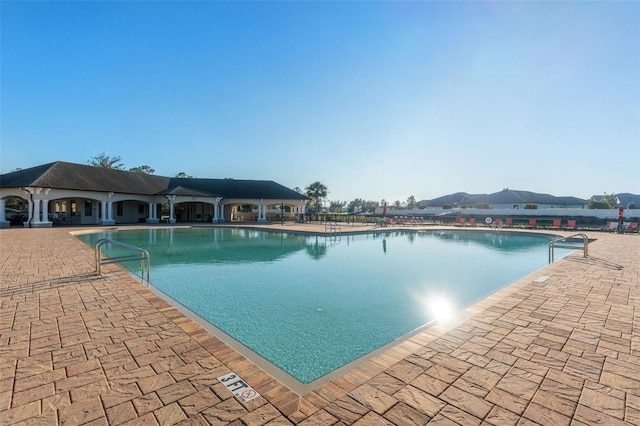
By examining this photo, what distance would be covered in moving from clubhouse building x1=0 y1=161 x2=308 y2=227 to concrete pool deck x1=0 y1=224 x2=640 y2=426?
19.9m

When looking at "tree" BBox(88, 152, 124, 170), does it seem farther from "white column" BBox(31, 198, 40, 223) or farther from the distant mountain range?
the distant mountain range

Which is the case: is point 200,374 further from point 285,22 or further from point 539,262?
point 285,22

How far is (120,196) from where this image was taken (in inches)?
905

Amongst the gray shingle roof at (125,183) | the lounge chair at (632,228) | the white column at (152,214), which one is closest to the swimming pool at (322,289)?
the lounge chair at (632,228)

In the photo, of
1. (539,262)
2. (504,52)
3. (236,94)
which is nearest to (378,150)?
(236,94)

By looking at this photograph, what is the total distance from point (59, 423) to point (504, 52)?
41.7ft

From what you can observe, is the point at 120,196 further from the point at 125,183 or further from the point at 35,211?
the point at 35,211

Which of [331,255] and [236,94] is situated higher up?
[236,94]

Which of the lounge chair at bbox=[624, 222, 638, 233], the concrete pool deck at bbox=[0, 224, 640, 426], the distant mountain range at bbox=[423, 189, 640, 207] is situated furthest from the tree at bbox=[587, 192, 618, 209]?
the concrete pool deck at bbox=[0, 224, 640, 426]

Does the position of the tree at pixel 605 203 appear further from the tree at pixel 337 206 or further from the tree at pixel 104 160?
the tree at pixel 104 160

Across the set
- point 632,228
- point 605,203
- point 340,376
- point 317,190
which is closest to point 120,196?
Answer: point 340,376

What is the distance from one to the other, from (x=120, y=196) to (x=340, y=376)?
25.7m

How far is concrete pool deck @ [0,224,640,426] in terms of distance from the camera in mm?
1966

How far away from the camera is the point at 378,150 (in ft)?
67.2
